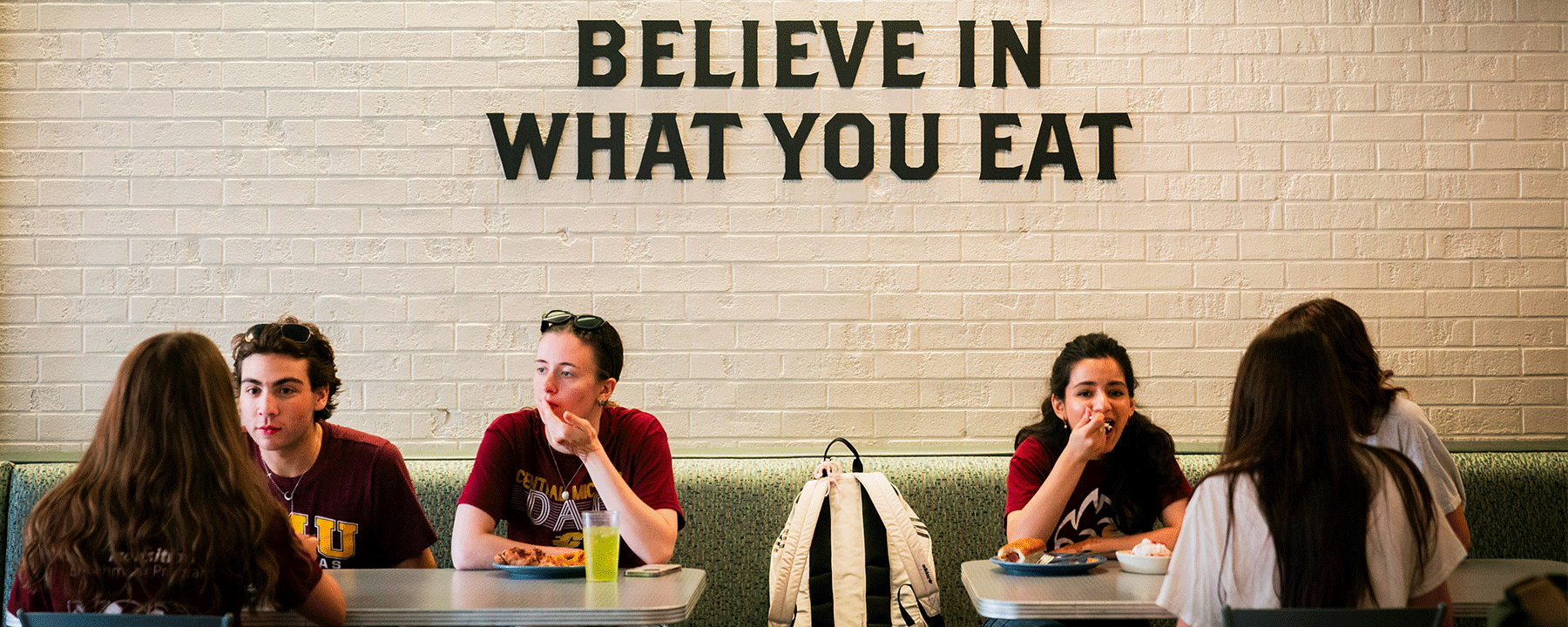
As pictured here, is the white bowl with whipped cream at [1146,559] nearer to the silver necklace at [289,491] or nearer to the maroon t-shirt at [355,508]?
the maroon t-shirt at [355,508]

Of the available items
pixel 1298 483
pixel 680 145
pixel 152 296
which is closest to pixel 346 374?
pixel 152 296

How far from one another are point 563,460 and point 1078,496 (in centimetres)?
112

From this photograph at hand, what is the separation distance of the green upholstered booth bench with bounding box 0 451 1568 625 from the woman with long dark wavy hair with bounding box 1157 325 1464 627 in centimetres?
120

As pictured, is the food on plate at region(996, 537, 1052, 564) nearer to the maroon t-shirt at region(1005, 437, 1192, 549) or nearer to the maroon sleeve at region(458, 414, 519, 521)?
the maroon t-shirt at region(1005, 437, 1192, 549)

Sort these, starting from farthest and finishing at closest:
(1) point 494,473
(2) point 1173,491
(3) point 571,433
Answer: (2) point 1173,491
(1) point 494,473
(3) point 571,433

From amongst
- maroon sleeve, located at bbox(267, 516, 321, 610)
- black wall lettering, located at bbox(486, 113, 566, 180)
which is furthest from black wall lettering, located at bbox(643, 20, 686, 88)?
maroon sleeve, located at bbox(267, 516, 321, 610)

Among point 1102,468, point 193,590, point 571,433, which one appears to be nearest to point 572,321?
point 571,433

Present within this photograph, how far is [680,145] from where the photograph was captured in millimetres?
3016

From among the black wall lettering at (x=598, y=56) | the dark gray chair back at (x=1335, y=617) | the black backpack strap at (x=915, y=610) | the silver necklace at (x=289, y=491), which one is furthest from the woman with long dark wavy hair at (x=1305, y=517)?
the black wall lettering at (x=598, y=56)

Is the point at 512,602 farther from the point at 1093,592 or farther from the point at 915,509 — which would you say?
the point at 915,509

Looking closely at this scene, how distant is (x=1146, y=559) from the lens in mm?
1890

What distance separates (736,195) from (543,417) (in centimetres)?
111

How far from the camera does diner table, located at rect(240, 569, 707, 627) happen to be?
161cm

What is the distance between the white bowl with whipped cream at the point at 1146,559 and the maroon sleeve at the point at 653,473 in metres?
0.86
